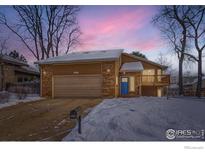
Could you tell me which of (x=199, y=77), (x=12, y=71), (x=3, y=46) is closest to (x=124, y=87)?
(x=199, y=77)

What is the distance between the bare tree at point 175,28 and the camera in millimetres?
3700

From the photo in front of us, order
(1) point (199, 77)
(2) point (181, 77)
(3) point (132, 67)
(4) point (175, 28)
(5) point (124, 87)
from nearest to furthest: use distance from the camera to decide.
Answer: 1. (1) point (199, 77)
2. (4) point (175, 28)
3. (2) point (181, 77)
4. (5) point (124, 87)
5. (3) point (132, 67)

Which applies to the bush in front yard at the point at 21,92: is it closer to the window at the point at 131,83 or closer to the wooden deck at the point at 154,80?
the window at the point at 131,83

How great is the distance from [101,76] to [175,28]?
2.19 metres

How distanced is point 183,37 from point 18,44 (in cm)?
329

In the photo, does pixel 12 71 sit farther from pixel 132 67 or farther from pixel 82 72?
pixel 132 67

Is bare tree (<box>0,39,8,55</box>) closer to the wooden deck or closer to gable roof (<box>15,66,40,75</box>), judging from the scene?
gable roof (<box>15,66,40,75</box>)

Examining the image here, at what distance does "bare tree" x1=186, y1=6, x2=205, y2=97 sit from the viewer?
3551 millimetres

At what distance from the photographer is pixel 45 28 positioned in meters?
4.37

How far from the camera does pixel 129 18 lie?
3.58 m

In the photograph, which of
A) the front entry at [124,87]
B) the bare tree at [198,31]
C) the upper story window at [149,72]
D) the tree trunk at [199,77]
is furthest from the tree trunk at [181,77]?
the front entry at [124,87]
